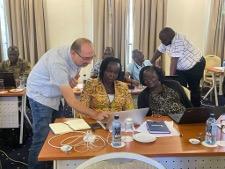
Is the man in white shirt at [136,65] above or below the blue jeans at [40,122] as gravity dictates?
above

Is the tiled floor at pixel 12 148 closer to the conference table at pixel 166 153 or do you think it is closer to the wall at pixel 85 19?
the conference table at pixel 166 153

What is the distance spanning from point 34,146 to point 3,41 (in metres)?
3.97

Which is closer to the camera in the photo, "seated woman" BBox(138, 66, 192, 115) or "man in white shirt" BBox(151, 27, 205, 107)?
"seated woman" BBox(138, 66, 192, 115)

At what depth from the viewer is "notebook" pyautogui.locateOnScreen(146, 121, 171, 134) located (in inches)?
77.6

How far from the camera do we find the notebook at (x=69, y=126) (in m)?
1.96

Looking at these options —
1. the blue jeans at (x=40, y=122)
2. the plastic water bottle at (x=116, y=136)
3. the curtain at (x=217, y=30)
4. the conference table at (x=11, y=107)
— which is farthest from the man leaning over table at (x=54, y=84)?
the curtain at (x=217, y=30)

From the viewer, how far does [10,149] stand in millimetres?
3348

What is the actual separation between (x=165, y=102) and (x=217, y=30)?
4083mm

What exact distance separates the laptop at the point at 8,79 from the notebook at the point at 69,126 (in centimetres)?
170

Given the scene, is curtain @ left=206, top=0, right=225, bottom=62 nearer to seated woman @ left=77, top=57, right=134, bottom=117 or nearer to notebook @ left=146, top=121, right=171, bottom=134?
seated woman @ left=77, top=57, right=134, bottom=117

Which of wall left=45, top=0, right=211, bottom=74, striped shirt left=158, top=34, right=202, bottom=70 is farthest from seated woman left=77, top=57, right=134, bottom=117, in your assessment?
wall left=45, top=0, right=211, bottom=74

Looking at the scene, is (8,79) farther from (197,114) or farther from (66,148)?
(197,114)

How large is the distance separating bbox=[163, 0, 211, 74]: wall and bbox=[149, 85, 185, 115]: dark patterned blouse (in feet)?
11.8

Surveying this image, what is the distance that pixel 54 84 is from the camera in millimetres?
2221
